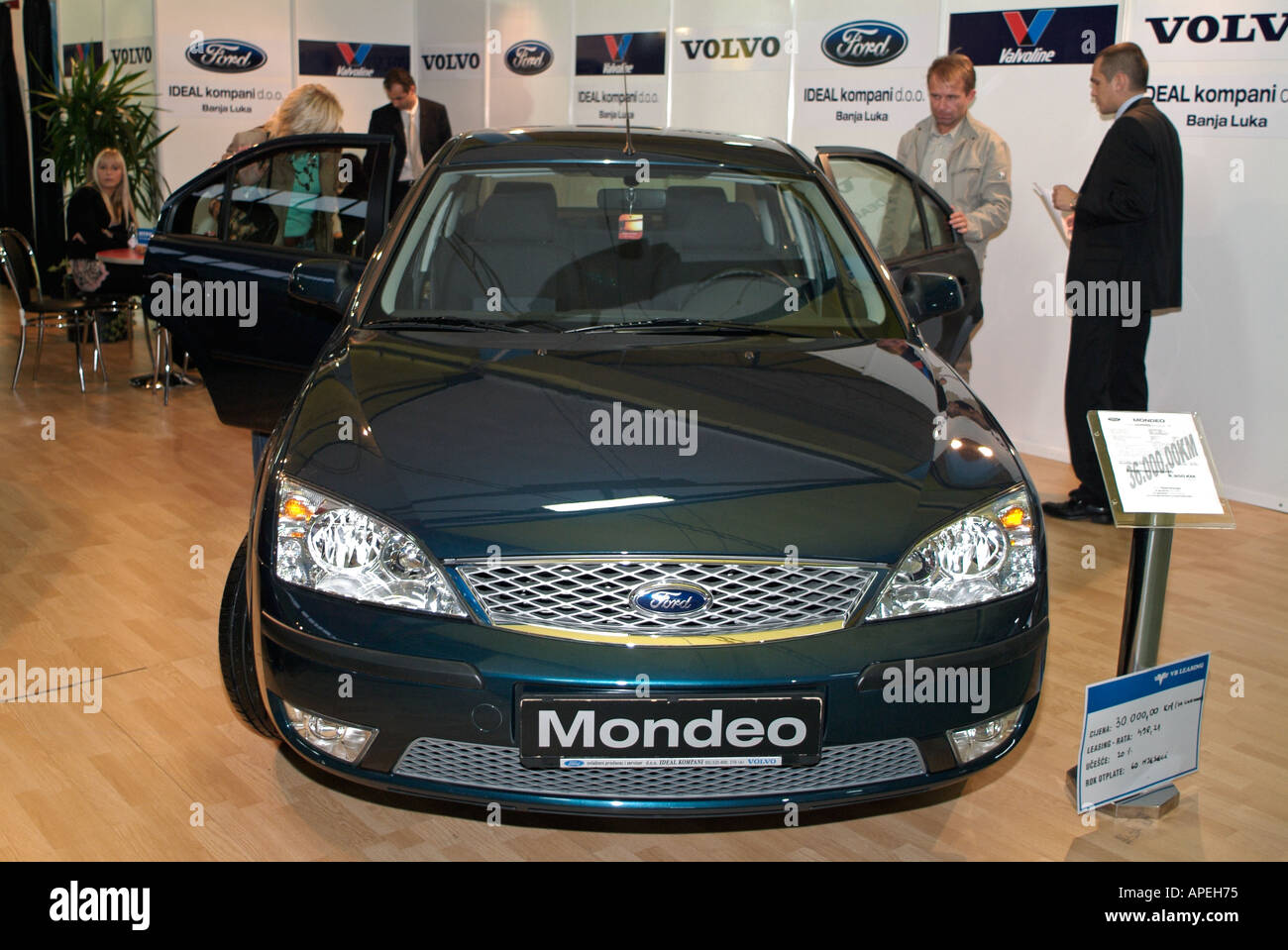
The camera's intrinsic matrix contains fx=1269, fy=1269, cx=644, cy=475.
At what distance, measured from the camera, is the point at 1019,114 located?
6465mm

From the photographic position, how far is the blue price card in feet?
8.41

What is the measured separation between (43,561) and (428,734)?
108 inches

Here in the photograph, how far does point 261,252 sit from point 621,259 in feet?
5.24

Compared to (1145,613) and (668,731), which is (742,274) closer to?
(1145,613)

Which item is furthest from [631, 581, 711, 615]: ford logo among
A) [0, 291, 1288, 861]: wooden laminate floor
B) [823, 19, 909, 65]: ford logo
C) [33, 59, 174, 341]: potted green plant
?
[33, 59, 174, 341]: potted green plant

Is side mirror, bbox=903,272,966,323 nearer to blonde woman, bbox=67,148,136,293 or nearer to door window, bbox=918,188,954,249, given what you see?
door window, bbox=918,188,954,249

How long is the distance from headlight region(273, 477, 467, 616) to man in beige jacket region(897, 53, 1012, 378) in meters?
4.15

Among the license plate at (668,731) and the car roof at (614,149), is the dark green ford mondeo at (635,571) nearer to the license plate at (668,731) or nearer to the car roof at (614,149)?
the license plate at (668,731)

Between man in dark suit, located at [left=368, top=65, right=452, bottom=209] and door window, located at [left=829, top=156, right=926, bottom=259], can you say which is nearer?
door window, located at [left=829, top=156, right=926, bottom=259]

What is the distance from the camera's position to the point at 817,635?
2.10m

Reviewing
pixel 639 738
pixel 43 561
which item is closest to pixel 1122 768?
pixel 639 738

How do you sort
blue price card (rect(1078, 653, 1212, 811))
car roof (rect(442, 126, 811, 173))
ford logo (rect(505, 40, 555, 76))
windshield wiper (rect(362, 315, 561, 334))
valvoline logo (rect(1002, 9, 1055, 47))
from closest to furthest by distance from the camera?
blue price card (rect(1078, 653, 1212, 811))
windshield wiper (rect(362, 315, 561, 334))
car roof (rect(442, 126, 811, 173))
valvoline logo (rect(1002, 9, 1055, 47))
ford logo (rect(505, 40, 555, 76))

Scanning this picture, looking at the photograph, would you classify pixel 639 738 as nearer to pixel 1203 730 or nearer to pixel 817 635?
pixel 817 635

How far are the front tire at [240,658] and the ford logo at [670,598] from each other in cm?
88
